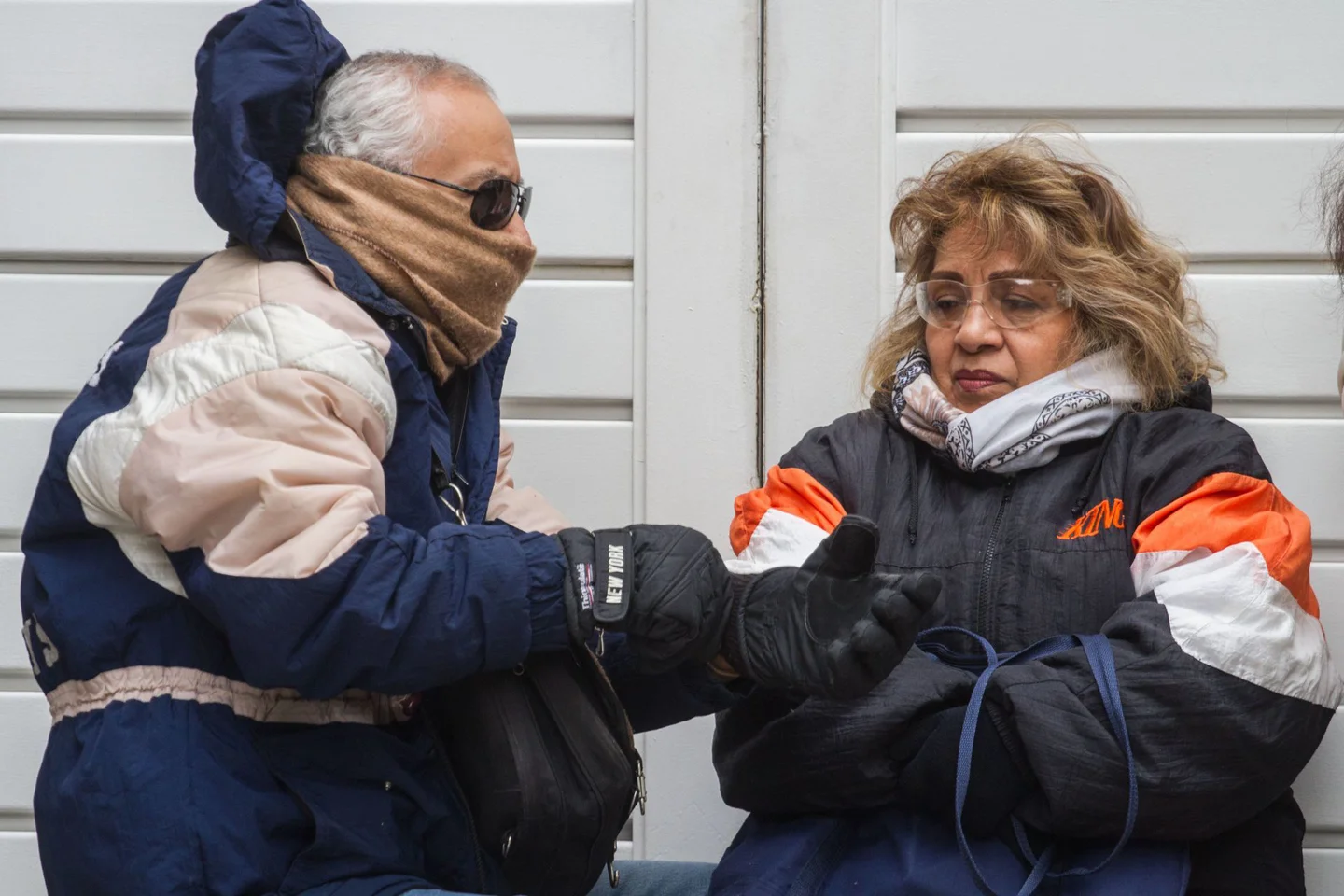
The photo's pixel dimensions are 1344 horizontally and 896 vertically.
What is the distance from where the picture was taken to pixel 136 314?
3529 millimetres

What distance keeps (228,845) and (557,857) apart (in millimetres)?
477

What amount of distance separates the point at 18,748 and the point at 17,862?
278 mm

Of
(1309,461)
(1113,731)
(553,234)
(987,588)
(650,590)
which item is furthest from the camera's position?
(553,234)

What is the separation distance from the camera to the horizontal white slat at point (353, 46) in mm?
3500

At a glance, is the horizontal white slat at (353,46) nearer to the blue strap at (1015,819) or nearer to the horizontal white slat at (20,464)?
the horizontal white slat at (20,464)

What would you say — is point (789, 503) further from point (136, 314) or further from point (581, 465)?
point (136, 314)

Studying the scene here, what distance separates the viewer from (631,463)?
11.4 ft

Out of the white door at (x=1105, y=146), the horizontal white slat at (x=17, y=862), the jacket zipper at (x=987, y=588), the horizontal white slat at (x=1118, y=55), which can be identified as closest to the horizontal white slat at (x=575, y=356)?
the white door at (x=1105, y=146)

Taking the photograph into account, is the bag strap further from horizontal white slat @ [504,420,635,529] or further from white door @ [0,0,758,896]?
horizontal white slat @ [504,420,635,529]

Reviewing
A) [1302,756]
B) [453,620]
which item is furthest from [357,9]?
[1302,756]

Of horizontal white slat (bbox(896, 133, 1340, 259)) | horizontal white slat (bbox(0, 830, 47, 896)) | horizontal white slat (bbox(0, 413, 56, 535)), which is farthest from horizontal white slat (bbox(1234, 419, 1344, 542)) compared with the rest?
horizontal white slat (bbox(0, 830, 47, 896))

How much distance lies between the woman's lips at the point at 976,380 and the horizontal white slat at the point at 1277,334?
2.85 feet

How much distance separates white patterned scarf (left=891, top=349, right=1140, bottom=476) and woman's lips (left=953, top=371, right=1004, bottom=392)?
0.26 ft

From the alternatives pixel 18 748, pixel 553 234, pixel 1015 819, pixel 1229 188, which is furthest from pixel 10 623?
pixel 1229 188
